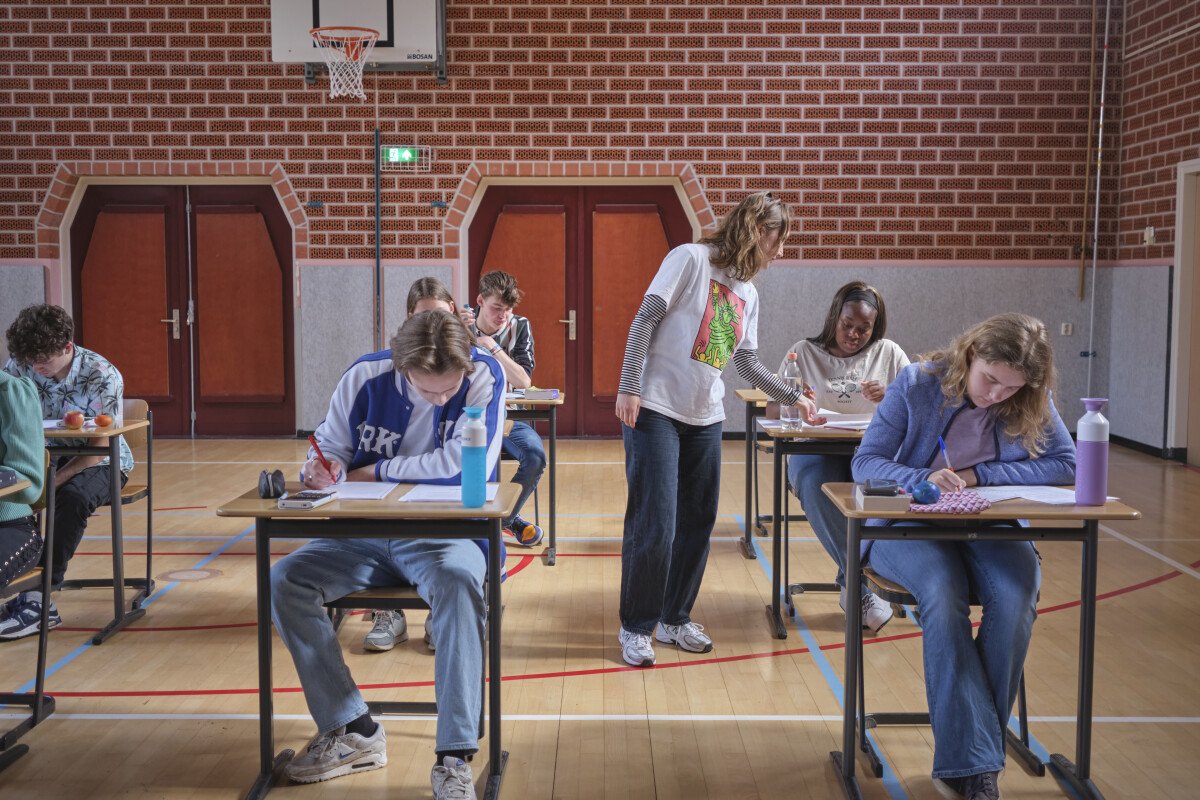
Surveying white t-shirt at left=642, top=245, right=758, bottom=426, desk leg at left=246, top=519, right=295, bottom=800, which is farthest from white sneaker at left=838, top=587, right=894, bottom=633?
desk leg at left=246, top=519, right=295, bottom=800

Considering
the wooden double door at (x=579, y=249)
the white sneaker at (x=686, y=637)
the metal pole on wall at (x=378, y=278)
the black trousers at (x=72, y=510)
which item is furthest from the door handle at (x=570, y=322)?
the white sneaker at (x=686, y=637)

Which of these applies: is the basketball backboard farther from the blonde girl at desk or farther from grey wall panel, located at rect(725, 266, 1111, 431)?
the blonde girl at desk

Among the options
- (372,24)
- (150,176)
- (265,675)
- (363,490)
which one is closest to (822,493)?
(363,490)

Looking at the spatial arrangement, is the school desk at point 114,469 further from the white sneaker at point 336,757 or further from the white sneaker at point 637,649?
the white sneaker at point 637,649

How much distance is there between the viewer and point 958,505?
2.55 metres

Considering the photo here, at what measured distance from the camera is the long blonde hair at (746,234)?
3.51 metres

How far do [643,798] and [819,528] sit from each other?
1.29 metres

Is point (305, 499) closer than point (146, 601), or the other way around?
point (305, 499)

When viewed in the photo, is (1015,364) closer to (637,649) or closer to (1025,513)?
(1025,513)

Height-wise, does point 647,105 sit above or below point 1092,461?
above

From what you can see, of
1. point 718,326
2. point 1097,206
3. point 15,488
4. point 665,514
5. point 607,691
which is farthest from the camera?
point 1097,206

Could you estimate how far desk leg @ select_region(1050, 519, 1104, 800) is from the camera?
269 cm

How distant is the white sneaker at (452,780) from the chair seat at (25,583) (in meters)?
1.28

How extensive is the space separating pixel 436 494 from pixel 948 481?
127cm
